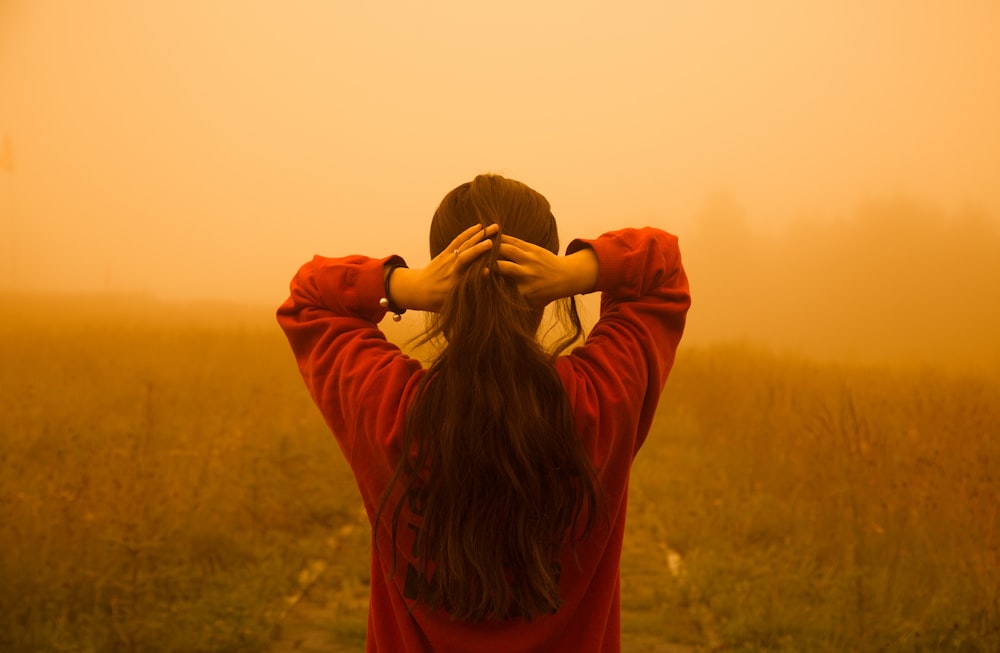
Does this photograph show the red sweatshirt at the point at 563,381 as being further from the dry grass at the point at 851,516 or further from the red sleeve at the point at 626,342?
the dry grass at the point at 851,516

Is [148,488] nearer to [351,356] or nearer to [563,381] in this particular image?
[351,356]

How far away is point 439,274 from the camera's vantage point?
958 millimetres

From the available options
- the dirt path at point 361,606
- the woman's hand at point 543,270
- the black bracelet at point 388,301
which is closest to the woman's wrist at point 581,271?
the woman's hand at point 543,270

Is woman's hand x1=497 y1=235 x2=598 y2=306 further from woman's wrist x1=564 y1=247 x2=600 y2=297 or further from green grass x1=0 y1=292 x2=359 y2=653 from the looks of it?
green grass x1=0 y1=292 x2=359 y2=653

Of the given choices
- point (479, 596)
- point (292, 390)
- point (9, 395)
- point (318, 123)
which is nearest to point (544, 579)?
point (479, 596)

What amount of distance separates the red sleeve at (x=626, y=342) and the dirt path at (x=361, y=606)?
1.95 metres

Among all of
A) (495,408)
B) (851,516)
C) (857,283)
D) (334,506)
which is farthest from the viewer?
(857,283)

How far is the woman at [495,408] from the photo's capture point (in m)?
0.91

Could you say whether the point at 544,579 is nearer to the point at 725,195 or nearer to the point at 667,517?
the point at 667,517

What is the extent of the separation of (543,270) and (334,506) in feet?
11.0

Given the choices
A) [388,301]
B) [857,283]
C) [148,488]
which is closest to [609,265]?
[388,301]

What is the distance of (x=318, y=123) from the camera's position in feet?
21.4

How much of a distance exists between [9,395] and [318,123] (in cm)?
359

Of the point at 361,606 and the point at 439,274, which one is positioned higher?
the point at 439,274
